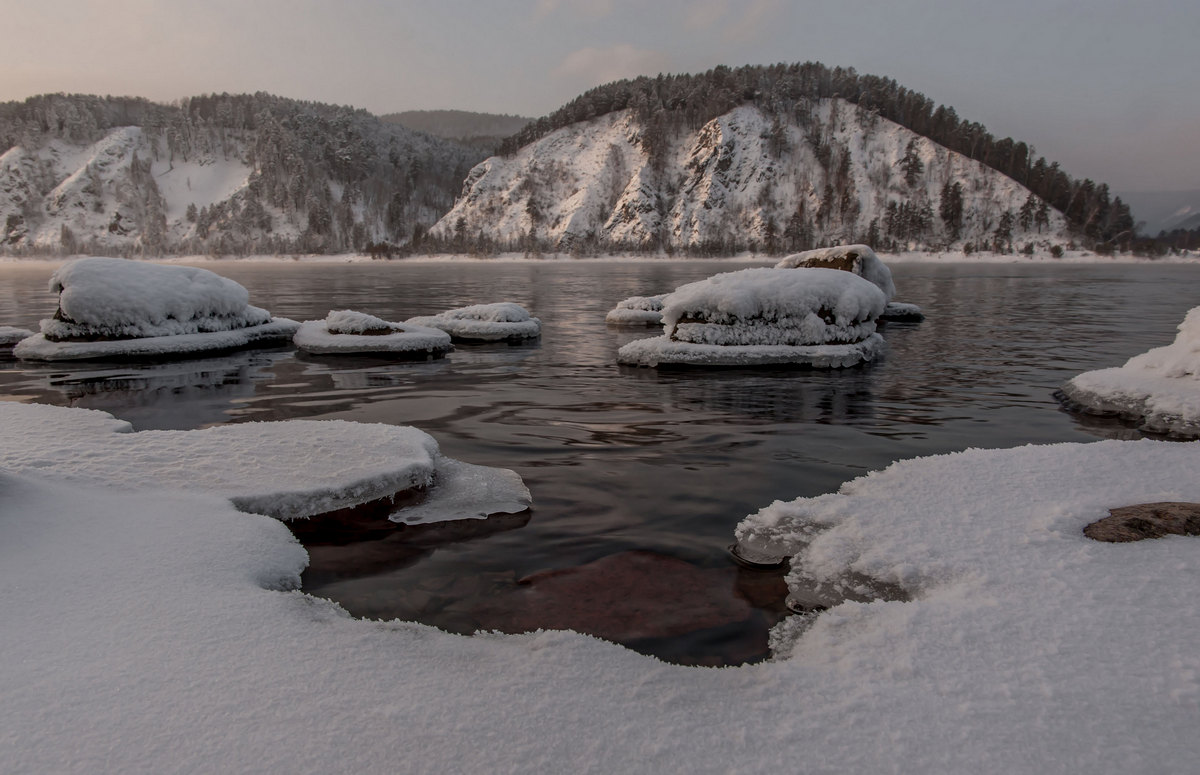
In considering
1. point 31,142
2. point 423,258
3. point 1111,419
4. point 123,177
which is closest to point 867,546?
point 1111,419

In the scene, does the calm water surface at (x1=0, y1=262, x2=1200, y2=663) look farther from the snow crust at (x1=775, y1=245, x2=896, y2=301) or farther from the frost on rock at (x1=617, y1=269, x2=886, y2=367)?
the snow crust at (x1=775, y1=245, x2=896, y2=301)

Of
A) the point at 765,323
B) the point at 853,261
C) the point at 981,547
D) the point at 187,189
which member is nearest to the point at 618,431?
the point at 981,547

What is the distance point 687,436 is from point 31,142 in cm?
24806

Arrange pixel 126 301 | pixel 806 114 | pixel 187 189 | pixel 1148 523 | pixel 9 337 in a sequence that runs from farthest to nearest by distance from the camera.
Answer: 1. pixel 187 189
2. pixel 806 114
3. pixel 9 337
4. pixel 126 301
5. pixel 1148 523

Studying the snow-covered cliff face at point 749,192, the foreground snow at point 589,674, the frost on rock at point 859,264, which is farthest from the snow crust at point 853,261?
the snow-covered cliff face at point 749,192

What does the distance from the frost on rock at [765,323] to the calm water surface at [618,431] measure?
0.53 meters

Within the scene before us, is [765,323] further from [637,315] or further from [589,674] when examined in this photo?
[589,674]

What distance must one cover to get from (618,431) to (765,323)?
6173 millimetres

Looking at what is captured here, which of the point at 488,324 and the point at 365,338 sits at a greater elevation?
the point at 488,324

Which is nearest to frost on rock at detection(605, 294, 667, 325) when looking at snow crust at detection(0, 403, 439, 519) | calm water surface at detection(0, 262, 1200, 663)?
calm water surface at detection(0, 262, 1200, 663)

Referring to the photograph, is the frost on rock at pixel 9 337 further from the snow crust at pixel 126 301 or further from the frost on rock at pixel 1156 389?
the frost on rock at pixel 1156 389

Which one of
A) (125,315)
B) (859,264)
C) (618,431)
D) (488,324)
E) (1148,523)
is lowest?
(618,431)

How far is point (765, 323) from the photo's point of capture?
1335cm

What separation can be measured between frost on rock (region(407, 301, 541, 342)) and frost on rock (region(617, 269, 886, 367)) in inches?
184
